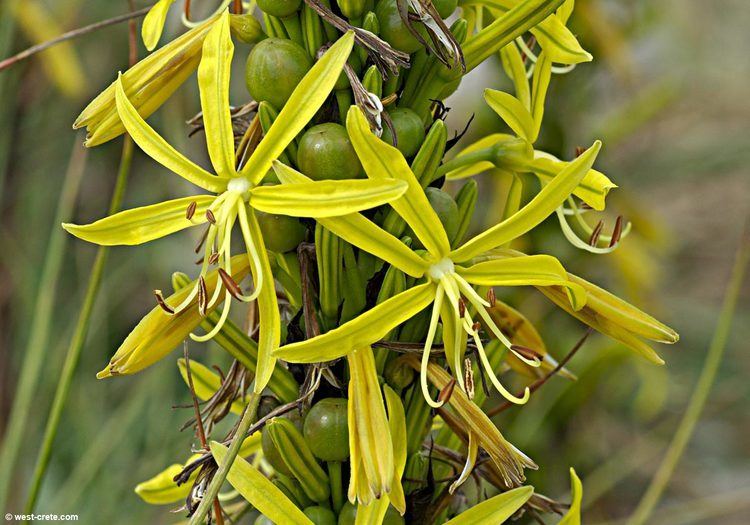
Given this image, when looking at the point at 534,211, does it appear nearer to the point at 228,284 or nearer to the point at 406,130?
the point at 406,130

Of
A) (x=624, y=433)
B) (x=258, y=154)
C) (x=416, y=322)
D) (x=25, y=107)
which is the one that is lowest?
(x=624, y=433)

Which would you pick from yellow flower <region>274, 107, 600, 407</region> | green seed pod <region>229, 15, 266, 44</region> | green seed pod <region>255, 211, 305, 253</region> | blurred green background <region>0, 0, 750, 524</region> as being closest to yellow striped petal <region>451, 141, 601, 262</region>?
yellow flower <region>274, 107, 600, 407</region>

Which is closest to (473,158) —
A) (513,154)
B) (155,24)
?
(513,154)

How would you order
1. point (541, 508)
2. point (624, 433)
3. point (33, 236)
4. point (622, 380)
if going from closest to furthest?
A: point (541, 508)
point (33, 236)
point (622, 380)
point (624, 433)

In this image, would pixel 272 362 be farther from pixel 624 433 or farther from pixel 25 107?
pixel 624 433

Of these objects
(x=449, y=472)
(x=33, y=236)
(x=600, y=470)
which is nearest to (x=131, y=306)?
(x=33, y=236)

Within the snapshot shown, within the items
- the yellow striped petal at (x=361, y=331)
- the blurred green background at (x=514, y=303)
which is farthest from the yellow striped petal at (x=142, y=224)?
the blurred green background at (x=514, y=303)
